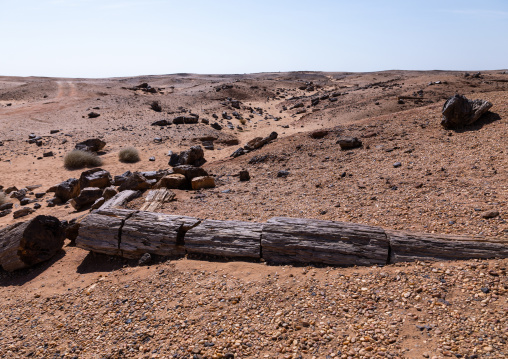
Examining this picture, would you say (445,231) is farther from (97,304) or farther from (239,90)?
(239,90)

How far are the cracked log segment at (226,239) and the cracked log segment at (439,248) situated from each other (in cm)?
204

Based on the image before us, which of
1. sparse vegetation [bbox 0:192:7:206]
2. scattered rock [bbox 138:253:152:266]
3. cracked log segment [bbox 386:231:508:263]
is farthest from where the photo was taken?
sparse vegetation [bbox 0:192:7:206]

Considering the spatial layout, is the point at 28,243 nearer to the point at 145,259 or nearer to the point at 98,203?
the point at 98,203

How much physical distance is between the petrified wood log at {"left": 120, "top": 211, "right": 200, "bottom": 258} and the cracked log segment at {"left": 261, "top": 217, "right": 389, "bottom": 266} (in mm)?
1543

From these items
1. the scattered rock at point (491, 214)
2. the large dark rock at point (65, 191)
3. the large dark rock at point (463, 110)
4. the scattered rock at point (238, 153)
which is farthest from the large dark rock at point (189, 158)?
the scattered rock at point (491, 214)

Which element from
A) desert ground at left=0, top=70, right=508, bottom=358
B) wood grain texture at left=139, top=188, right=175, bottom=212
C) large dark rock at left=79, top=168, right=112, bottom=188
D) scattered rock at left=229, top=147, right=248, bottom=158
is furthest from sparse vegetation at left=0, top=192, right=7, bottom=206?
scattered rock at left=229, top=147, right=248, bottom=158

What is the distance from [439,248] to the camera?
4.52 metres

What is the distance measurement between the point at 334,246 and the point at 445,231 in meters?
1.76

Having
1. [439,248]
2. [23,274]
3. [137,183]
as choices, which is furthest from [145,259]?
[439,248]

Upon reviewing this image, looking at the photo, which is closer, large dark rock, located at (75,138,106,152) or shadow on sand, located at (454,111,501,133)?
shadow on sand, located at (454,111,501,133)

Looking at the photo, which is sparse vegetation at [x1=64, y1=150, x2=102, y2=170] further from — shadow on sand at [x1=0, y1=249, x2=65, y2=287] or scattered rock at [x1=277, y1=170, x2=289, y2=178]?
scattered rock at [x1=277, y1=170, x2=289, y2=178]

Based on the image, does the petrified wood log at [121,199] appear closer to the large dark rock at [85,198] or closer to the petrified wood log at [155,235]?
the large dark rock at [85,198]

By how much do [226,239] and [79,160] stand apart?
10.7m

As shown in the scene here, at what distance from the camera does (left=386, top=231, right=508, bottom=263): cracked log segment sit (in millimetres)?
4344
